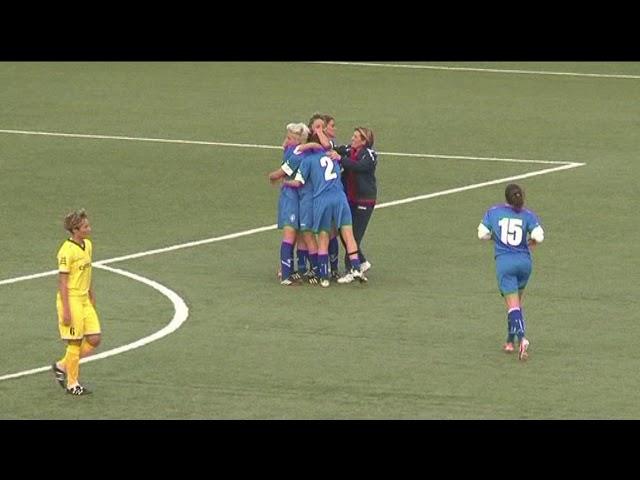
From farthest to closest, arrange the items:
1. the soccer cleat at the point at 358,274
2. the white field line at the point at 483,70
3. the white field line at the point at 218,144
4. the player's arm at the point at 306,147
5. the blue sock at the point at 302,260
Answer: the white field line at the point at 483,70
the white field line at the point at 218,144
the blue sock at the point at 302,260
the soccer cleat at the point at 358,274
the player's arm at the point at 306,147

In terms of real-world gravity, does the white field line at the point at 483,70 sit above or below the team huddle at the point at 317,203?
above

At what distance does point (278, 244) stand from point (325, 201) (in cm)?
345

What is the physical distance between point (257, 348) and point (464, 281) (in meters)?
5.12

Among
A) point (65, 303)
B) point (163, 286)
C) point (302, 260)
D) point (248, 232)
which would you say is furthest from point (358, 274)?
point (65, 303)

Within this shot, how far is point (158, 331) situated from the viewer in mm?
23734

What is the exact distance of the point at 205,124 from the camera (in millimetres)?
43000

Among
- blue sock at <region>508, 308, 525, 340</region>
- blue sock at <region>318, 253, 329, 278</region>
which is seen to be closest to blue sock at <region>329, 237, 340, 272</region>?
blue sock at <region>318, 253, 329, 278</region>

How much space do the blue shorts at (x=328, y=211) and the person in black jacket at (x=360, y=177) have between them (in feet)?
2.22

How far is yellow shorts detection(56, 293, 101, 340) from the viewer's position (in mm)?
20438

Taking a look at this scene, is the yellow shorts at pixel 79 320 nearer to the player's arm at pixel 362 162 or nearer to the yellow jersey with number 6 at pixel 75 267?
the yellow jersey with number 6 at pixel 75 267

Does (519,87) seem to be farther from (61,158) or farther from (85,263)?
(85,263)

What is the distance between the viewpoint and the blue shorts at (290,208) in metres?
26.8

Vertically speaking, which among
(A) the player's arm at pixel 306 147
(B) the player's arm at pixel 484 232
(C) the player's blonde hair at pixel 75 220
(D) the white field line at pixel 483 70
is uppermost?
(D) the white field line at pixel 483 70

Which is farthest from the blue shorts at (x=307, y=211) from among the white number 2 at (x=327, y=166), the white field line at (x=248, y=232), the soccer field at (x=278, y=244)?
the white field line at (x=248, y=232)
